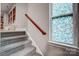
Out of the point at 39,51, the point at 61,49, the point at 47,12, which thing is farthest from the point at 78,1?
the point at 39,51

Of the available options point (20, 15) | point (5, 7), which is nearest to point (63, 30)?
point (20, 15)

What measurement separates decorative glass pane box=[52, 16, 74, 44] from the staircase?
33 centimetres

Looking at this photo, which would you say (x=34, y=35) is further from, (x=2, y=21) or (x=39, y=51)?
(x=2, y=21)

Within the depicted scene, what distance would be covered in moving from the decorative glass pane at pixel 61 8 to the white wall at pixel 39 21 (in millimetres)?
94

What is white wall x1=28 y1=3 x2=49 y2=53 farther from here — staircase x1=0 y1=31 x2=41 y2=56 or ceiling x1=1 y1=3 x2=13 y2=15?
ceiling x1=1 y1=3 x2=13 y2=15

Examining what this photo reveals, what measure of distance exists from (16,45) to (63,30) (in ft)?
1.93

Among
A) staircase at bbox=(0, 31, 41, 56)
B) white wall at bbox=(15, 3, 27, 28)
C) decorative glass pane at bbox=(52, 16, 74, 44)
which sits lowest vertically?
staircase at bbox=(0, 31, 41, 56)

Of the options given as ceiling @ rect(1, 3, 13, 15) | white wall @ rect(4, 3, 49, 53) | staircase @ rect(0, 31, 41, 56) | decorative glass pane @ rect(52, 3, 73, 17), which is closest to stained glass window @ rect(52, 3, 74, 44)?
decorative glass pane @ rect(52, 3, 73, 17)

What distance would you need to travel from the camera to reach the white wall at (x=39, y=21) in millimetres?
1710

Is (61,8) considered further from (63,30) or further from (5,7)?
(5,7)

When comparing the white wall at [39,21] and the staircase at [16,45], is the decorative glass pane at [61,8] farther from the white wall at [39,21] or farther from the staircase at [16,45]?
the staircase at [16,45]

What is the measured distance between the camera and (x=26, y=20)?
170 centimetres

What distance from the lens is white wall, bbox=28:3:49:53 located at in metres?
1.71

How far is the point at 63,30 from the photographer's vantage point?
1.71 m
